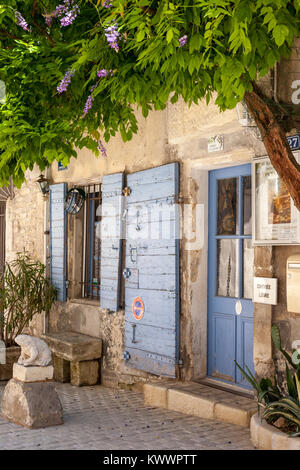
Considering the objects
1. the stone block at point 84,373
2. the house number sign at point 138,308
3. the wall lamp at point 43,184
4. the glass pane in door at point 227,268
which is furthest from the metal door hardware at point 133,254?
the wall lamp at point 43,184

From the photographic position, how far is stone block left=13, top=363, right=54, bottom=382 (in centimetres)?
574

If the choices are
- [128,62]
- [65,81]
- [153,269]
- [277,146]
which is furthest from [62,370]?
[277,146]

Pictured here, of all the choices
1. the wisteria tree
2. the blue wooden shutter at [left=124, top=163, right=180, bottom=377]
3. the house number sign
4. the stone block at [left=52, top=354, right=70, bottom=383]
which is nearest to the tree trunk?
the wisteria tree

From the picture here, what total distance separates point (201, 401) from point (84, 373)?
7.50ft

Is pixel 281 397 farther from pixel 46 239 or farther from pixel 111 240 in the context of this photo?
pixel 46 239

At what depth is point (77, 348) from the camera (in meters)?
7.70

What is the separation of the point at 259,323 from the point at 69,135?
7.90 feet

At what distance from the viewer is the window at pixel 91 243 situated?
336 inches

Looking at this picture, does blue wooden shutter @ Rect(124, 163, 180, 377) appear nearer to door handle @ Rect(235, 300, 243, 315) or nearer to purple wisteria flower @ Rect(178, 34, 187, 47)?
door handle @ Rect(235, 300, 243, 315)

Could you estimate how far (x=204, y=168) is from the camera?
6598 millimetres

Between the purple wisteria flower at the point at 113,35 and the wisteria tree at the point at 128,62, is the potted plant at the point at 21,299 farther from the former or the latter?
the purple wisteria flower at the point at 113,35

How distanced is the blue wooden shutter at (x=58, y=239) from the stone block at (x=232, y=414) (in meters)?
3.64

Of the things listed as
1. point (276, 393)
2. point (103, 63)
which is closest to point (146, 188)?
point (103, 63)

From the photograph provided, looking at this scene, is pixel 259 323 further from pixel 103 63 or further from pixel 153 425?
pixel 103 63
